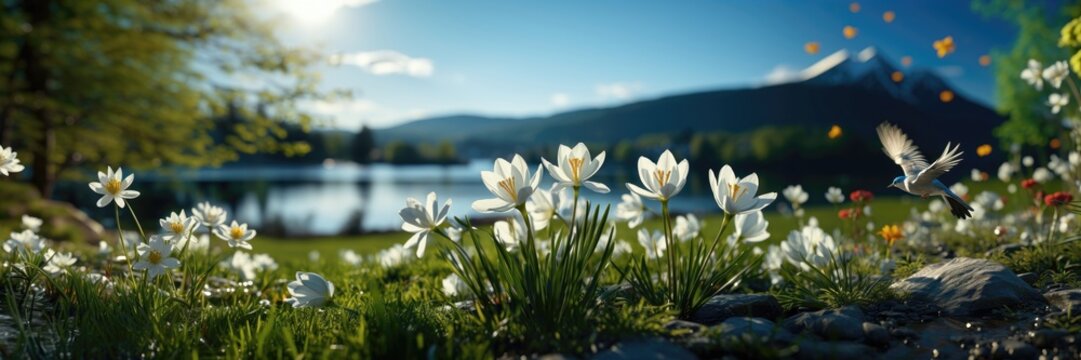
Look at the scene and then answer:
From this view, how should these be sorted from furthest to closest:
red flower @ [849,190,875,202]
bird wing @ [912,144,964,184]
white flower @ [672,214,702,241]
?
red flower @ [849,190,875,202]
white flower @ [672,214,702,241]
bird wing @ [912,144,964,184]

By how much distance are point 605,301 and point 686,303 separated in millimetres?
448

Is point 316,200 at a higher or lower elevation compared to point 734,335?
lower

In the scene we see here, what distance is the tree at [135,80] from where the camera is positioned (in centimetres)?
1609

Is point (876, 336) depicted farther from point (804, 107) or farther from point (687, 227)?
point (804, 107)

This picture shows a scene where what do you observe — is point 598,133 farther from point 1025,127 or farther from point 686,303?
point 686,303

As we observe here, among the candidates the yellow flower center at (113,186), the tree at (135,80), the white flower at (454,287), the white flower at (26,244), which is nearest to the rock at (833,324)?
the white flower at (454,287)

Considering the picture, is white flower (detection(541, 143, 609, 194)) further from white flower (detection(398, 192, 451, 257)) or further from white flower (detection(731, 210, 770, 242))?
white flower (detection(731, 210, 770, 242))

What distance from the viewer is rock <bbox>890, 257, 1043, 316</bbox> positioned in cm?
339

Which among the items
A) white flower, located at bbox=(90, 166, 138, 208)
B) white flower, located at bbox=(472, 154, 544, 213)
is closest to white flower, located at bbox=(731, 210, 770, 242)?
white flower, located at bbox=(472, 154, 544, 213)

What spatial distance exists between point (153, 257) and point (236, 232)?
A: 502 mm

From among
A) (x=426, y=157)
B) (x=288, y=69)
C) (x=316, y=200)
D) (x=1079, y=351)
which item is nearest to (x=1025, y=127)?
(x=288, y=69)

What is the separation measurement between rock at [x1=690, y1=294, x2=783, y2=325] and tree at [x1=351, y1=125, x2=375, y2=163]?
512 ft

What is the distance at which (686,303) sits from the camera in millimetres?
3205

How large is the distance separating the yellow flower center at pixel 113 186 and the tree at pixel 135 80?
14.3m
